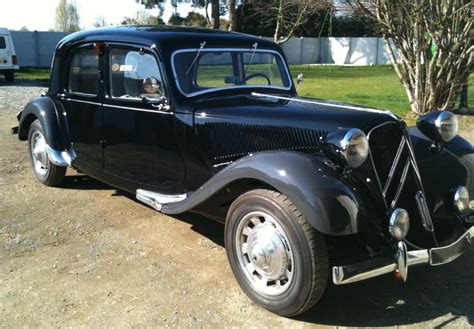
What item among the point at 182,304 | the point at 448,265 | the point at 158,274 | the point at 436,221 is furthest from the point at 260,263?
the point at 448,265

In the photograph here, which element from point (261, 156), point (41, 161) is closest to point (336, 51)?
point (41, 161)

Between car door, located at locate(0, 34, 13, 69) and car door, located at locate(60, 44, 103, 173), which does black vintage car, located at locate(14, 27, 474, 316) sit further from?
car door, located at locate(0, 34, 13, 69)

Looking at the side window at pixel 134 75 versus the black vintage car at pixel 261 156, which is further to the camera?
the side window at pixel 134 75

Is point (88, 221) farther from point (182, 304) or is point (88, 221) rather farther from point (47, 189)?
point (182, 304)

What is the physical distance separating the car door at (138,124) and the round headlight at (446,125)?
2101 millimetres

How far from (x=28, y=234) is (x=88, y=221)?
55cm

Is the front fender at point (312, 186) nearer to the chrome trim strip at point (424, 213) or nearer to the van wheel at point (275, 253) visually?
A: the van wheel at point (275, 253)

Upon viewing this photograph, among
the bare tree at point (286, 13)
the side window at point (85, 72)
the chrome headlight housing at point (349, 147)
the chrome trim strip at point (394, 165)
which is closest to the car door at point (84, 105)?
the side window at point (85, 72)

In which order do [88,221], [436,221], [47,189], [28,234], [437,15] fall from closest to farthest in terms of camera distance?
[436,221] < [28,234] < [88,221] < [47,189] < [437,15]

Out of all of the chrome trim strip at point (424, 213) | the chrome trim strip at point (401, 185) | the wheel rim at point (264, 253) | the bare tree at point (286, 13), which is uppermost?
the bare tree at point (286, 13)

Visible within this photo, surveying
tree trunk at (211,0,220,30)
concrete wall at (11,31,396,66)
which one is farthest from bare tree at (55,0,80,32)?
tree trunk at (211,0,220,30)

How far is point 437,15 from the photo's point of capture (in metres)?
9.02

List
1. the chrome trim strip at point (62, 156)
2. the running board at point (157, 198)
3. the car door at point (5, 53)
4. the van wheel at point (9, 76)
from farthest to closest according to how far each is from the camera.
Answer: the van wheel at point (9, 76) < the car door at point (5, 53) < the chrome trim strip at point (62, 156) < the running board at point (157, 198)

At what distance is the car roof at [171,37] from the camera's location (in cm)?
411
